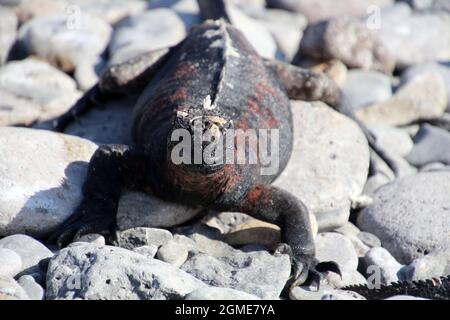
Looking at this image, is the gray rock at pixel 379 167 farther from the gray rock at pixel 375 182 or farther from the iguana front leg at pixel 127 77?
the iguana front leg at pixel 127 77

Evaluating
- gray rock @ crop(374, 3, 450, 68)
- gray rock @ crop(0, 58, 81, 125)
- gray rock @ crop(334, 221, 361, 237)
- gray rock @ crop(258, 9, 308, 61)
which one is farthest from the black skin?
gray rock @ crop(374, 3, 450, 68)

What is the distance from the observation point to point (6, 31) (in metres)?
9.55

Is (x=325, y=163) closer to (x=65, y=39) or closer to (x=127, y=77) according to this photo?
(x=127, y=77)

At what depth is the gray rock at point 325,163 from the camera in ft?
21.7

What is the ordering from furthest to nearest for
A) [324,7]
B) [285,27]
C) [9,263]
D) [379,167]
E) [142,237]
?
1. [324,7]
2. [285,27]
3. [379,167]
4. [142,237]
5. [9,263]

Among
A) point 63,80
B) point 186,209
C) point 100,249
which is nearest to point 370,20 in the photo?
point 63,80

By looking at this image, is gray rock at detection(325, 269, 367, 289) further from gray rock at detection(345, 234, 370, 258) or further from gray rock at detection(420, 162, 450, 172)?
gray rock at detection(420, 162, 450, 172)

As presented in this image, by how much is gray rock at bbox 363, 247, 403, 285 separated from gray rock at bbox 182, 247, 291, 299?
740mm

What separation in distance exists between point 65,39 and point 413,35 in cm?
387

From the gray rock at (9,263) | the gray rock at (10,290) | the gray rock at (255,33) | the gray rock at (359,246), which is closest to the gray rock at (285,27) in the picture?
the gray rock at (255,33)

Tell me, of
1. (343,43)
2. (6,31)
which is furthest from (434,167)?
(6,31)

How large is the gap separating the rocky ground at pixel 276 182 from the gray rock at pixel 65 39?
15 mm

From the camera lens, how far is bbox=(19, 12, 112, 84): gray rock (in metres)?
9.13
